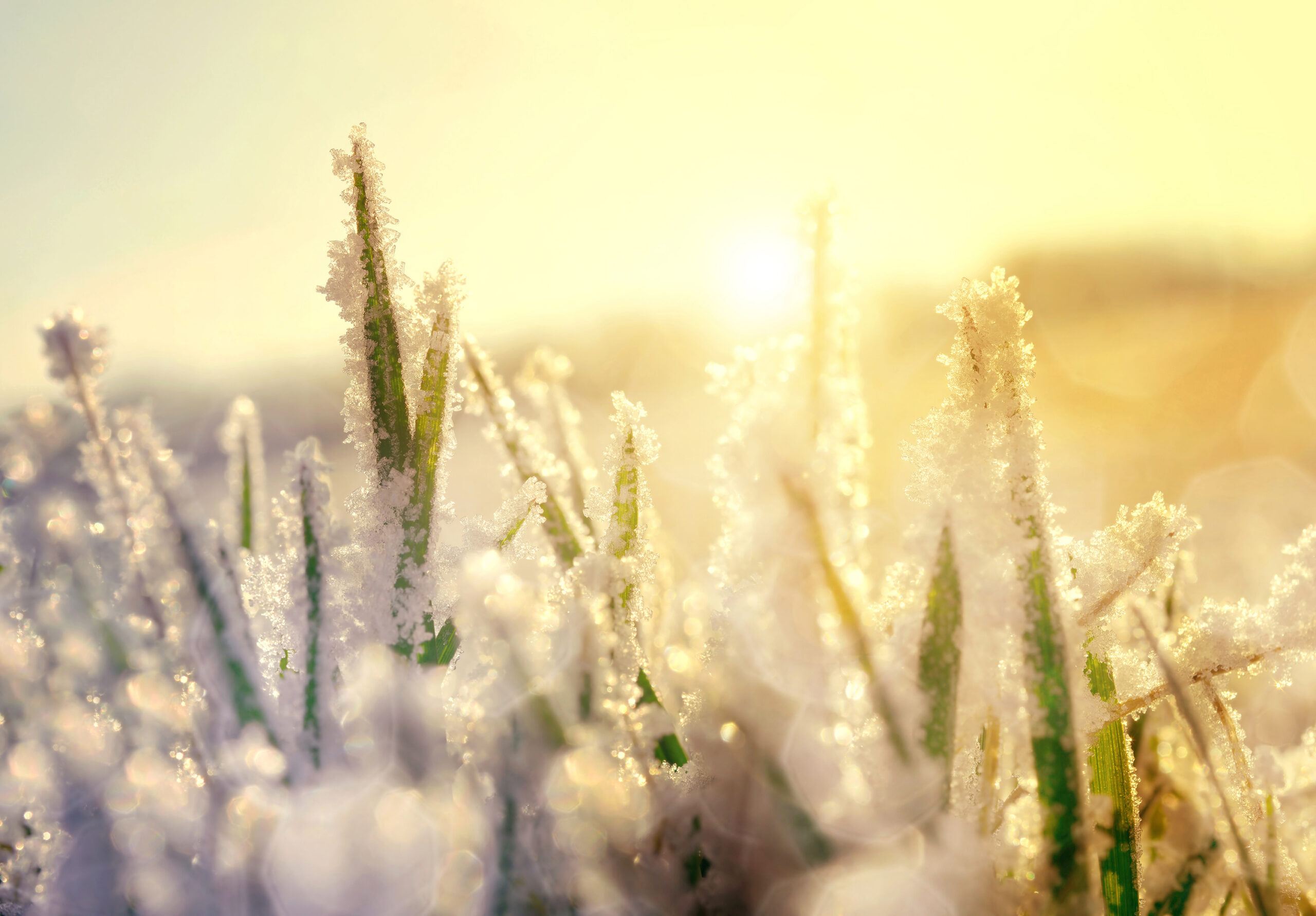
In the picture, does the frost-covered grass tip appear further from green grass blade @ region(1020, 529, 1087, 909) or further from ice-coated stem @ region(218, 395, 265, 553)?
ice-coated stem @ region(218, 395, 265, 553)

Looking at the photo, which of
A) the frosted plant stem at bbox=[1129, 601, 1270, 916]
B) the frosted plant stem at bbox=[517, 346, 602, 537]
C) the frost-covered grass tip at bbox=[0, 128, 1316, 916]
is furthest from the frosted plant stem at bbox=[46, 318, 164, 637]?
the frosted plant stem at bbox=[1129, 601, 1270, 916]

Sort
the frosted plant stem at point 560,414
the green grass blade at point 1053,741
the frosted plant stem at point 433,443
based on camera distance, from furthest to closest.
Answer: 1. the frosted plant stem at point 560,414
2. the frosted plant stem at point 433,443
3. the green grass blade at point 1053,741

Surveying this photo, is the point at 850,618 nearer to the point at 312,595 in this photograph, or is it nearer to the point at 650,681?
the point at 650,681

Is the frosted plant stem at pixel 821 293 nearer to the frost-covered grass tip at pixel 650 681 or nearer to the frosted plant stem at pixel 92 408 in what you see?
the frost-covered grass tip at pixel 650 681

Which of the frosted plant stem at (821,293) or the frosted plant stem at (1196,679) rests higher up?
the frosted plant stem at (821,293)

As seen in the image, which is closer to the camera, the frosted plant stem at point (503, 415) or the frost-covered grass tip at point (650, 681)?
the frost-covered grass tip at point (650, 681)

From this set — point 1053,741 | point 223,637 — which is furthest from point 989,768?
point 223,637

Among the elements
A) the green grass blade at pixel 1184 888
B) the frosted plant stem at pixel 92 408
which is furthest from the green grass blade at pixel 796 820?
the frosted plant stem at pixel 92 408
